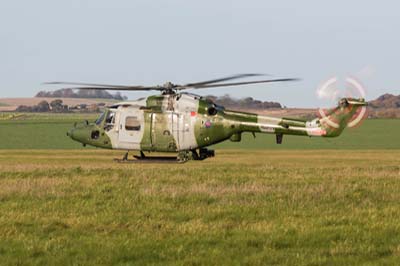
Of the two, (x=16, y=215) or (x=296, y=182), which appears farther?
(x=296, y=182)

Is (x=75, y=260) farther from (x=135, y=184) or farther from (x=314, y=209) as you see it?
(x=135, y=184)

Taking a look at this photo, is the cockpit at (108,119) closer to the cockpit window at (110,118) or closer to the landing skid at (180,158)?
the cockpit window at (110,118)

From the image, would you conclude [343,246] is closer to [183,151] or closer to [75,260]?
[75,260]

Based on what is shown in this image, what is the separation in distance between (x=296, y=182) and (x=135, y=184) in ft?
17.5

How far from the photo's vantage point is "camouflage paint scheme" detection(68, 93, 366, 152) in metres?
33.7

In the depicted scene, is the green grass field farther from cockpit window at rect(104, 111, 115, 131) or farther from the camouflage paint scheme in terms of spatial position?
the camouflage paint scheme

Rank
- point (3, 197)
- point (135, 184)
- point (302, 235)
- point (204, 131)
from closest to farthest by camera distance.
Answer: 1. point (302, 235)
2. point (3, 197)
3. point (135, 184)
4. point (204, 131)

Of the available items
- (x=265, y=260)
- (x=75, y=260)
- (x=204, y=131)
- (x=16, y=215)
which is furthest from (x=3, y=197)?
(x=204, y=131)

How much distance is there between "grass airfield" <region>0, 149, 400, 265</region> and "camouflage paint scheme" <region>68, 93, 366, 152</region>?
28.0 ft

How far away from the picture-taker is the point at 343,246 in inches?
495

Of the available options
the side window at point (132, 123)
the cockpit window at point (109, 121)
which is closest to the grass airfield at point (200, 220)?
the side window at point (132, 123)

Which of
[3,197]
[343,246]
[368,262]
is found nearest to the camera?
[368,262]

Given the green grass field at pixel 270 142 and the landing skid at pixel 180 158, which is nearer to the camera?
the landing skid at pixel 180 158

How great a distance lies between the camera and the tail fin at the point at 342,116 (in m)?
33.3
